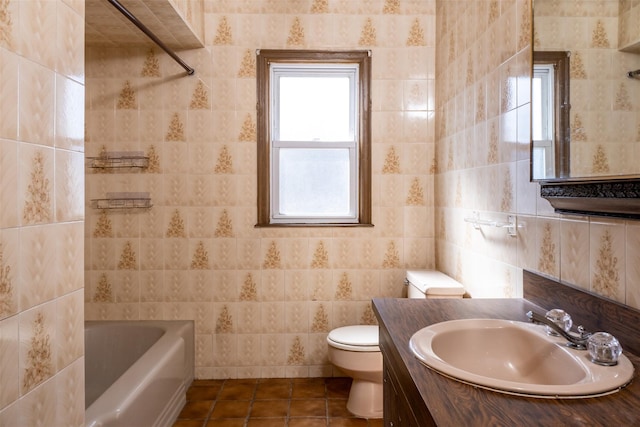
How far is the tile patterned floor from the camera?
2252 mm

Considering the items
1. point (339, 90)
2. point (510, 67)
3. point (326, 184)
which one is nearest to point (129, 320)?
point (326, 184)

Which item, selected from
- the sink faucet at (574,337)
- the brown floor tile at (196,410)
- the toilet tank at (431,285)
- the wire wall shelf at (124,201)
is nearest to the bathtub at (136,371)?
the brown floor tile at (196,410)

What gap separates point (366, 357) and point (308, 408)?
48 centimetres

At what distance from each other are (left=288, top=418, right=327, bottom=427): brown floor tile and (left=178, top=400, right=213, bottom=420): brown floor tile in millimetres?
487

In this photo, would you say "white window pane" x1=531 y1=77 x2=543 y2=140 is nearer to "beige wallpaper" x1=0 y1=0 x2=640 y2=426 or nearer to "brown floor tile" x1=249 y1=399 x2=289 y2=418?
"beige wallpaper" x1=0 y1=0 x2=640 y2=426

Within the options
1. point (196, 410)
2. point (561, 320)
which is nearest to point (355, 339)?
point (196, 410)

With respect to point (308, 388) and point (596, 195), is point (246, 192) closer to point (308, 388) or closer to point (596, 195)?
point (308, 388)

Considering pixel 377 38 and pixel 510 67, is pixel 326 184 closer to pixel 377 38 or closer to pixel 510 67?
pixel 377 38

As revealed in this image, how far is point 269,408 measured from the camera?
2.39 meters

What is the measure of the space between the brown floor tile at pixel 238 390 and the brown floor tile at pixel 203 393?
4 centimetres

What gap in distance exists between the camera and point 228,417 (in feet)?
7.56

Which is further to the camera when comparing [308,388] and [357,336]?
[308,388]

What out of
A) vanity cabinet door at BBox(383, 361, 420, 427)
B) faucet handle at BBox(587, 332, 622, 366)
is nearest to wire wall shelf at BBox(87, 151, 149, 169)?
vanity cabinet door at BBox(383, 361, 420, 427)

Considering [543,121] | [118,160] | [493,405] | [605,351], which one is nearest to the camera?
[493,405]
